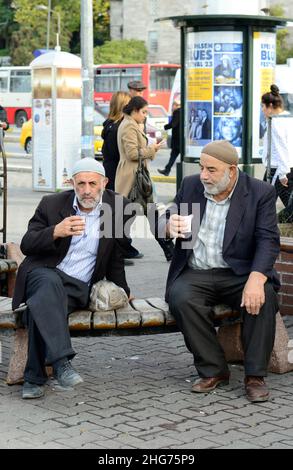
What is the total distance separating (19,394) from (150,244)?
19.1 ft

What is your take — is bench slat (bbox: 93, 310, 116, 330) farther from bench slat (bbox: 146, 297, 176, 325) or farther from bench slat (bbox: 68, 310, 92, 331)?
bench slat (bbox: 146, 297, 176, 325)

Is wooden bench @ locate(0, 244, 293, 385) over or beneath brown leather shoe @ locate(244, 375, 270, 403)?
over

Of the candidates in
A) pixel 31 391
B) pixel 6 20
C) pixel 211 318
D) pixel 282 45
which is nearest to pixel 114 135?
pixel 211 318

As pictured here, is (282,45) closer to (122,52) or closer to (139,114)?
(122,52)

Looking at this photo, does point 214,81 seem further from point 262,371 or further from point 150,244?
point 262,371

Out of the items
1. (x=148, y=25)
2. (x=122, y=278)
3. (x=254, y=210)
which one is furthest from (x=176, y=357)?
(x=148, y=25)

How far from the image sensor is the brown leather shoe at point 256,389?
5668 millimetres

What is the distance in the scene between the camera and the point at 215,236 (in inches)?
237

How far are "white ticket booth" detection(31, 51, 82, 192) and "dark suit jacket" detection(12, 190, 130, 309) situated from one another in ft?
36.9

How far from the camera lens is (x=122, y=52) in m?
67.2

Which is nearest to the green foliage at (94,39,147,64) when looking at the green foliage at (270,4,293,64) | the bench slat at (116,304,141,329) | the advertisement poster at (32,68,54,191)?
the green foliage at (270,4,293,64)

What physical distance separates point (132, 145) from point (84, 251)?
156 inches

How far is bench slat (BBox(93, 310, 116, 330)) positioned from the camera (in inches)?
229

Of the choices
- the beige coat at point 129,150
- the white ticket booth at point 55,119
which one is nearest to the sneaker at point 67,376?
the beige coat at point 129,150
